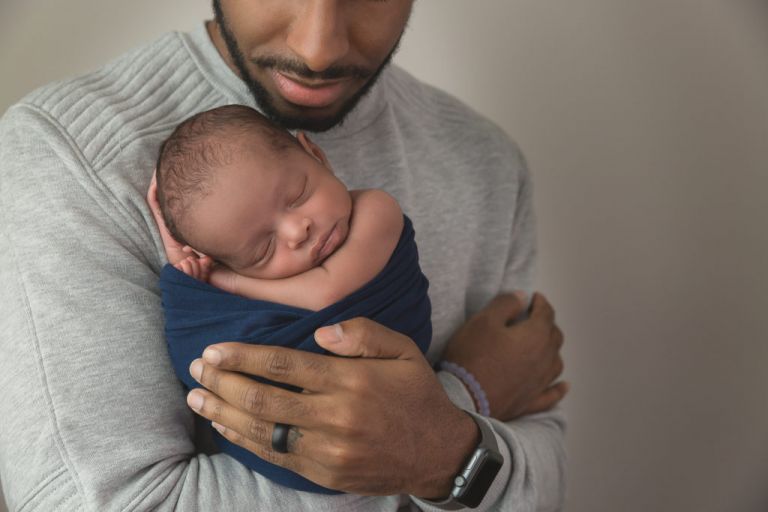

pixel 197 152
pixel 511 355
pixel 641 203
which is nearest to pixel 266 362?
pixel 197 152

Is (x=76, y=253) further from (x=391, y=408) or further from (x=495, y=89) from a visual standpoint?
(x=495, y=89)

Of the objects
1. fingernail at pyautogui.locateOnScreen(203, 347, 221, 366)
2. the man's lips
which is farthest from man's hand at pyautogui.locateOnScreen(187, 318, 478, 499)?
the man's lips

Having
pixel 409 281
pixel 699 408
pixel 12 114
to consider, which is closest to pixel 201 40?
pixel 12 114

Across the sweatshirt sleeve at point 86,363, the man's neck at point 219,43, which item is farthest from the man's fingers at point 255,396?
the man's neck at point 219,43

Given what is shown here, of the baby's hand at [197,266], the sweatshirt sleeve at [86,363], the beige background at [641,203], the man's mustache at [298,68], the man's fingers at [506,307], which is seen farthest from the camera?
the beige background at [641,203]

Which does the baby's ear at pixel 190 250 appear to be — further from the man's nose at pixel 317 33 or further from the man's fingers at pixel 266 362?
the man's nose at pixel 317 33

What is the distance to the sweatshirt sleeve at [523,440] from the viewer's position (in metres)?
1.29

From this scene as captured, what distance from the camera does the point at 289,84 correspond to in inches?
49.9

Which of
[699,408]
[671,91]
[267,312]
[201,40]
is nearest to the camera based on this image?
[267,312]

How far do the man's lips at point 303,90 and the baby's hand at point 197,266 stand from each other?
314 millimetres

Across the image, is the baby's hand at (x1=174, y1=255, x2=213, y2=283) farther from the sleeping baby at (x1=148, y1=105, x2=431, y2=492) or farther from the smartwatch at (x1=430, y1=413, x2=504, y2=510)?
the smartwatch at (x1=430, y1=413, x2=504, y2=510)

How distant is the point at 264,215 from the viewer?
1.12 m

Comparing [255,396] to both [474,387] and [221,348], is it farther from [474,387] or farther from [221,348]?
[474,387]

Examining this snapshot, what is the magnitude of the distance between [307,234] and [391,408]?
0.28 m
